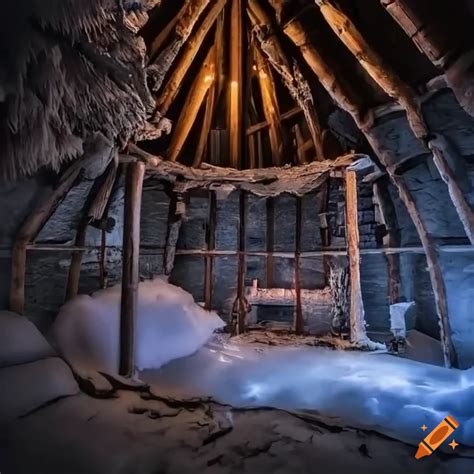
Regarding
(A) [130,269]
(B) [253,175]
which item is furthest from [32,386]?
(B) [253,175]

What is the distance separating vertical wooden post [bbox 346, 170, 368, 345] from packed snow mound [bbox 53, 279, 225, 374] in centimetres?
240

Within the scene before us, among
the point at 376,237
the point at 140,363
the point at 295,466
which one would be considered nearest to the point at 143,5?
the point at 295,466

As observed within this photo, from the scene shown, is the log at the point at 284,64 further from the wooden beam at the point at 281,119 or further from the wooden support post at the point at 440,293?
the wooden support post at the point at 440,293

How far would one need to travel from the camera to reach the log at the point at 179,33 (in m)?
4.08

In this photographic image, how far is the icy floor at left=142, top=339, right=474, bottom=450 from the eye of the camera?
9.80 feet

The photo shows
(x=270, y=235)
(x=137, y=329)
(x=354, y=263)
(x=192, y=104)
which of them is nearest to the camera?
(x=137, y=329)

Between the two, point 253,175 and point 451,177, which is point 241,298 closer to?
point 253,175

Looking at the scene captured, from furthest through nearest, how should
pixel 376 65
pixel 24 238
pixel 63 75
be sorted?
pixel 24 238 < pixel 376 65 < pixel 63 75

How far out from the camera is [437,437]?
2.61m

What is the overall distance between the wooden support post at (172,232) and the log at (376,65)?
12.2 feet

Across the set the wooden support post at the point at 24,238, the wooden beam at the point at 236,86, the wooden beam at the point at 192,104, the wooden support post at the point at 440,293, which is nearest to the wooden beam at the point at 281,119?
the wooden beam at the point at 236,86

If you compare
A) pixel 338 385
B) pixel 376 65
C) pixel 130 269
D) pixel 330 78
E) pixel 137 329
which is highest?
pixel 330 78

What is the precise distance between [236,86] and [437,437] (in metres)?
5.22

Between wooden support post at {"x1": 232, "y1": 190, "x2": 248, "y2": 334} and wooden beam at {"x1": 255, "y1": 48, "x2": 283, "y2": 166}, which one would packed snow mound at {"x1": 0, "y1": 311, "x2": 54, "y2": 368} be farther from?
wooden beam at {"x1": 255, "y1": 48, "x2": 283, "y2": 166}
